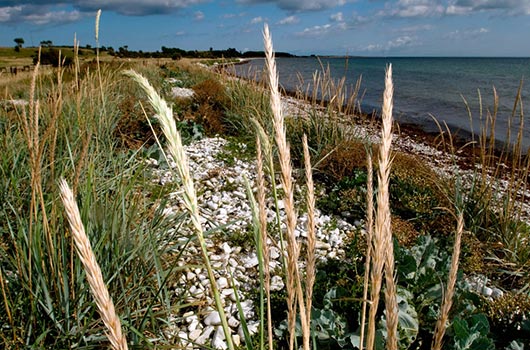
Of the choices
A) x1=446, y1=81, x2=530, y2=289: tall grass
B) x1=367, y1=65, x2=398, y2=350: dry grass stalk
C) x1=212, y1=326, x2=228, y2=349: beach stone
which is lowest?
x1=212, y1=326, x2=228, y2=349: beach stone

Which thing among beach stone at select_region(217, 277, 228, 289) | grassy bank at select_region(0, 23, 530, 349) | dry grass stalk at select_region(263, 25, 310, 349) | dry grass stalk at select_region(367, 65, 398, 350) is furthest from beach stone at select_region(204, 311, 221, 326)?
dry grass stalk at select_region(367, 65, 398, 350)

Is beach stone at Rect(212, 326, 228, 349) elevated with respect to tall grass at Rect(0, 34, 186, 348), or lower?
lower

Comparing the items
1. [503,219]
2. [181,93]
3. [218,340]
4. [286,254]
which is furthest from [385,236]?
[181,93]

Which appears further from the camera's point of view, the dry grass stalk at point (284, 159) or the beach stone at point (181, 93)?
the beach stone at point (181, 93)

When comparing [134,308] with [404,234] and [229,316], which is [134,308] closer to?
[229,316]

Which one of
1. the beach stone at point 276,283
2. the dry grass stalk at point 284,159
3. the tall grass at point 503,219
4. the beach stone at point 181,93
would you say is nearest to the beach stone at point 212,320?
the beach stone at point 276,283

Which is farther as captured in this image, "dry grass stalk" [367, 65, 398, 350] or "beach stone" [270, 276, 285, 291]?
"beach stone" [270, 276, 285, 291]

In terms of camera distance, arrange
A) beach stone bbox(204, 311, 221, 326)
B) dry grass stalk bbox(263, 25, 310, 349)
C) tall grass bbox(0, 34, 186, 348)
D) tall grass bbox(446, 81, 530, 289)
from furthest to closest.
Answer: tall grass bbox(446, 81, 530, 289) → beach stone bbox(204, 311, 221, 326) → tall grass bbox(0, 34, 186, 348) → dry grass stalk bbox(263, 25, 310, 349)

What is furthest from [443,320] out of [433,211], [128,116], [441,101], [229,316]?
[441,101]

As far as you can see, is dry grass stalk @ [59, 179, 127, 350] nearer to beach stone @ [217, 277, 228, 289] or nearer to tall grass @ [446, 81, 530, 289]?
beach stone @ [217, 277, 228, 289]

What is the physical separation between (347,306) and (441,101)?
765 inches

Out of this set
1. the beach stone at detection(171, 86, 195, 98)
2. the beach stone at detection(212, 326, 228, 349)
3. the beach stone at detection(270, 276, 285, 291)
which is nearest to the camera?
the beach stone at detection(212, 326, 228, 349)

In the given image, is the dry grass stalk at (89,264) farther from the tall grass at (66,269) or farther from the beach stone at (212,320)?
the beach stone at (212,320)

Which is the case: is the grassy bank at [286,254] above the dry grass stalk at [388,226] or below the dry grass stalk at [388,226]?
below
